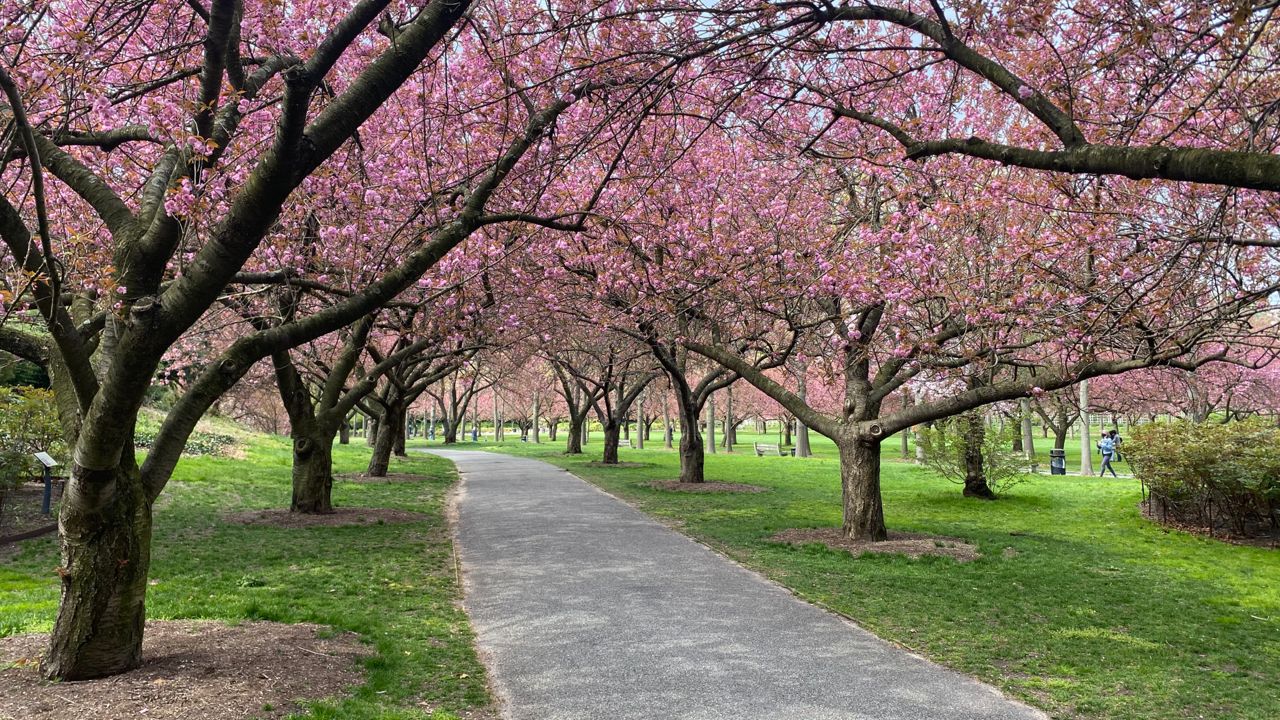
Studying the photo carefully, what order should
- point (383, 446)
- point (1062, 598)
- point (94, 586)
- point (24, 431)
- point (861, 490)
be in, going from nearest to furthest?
1. point (94, 586)
2. point (1062, 598)
3. point (24, 431)
4. point (861, 490)
5. point (383, 446)

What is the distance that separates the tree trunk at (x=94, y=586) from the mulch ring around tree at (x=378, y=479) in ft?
47.5

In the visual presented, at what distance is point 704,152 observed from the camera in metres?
11.8

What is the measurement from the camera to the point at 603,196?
36.7 ft

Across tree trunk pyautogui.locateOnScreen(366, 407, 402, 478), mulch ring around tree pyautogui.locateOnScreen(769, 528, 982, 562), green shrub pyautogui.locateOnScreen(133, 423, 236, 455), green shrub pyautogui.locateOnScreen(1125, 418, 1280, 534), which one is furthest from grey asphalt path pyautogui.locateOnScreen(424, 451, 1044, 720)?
green shrub pyautogui.locateOnScreen(133, 423, 236, 455)

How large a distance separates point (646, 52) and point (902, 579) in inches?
260

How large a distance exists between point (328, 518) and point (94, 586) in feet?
26.6

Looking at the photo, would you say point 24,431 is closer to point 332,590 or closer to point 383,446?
point 332,590

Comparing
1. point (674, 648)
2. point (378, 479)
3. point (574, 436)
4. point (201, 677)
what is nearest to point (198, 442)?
point (378, 479)

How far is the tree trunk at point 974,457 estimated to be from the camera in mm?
17547

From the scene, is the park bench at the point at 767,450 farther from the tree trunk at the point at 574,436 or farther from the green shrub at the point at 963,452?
the green shrub at the point at 963,452

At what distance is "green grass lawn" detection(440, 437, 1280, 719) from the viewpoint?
5.38m

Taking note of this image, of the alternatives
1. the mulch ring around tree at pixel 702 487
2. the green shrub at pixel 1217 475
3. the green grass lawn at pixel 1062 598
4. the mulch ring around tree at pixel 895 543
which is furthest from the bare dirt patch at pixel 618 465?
the green shrub at pixel 1217 475

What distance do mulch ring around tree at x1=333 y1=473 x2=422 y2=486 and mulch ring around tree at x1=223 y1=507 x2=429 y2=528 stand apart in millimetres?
5703

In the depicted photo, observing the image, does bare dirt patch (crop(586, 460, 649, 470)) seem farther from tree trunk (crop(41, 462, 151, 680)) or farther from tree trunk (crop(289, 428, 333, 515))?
tree trunk (crop(41, 462, 151, 680))
